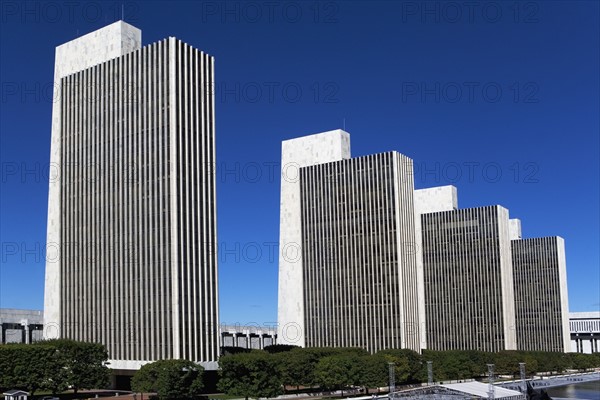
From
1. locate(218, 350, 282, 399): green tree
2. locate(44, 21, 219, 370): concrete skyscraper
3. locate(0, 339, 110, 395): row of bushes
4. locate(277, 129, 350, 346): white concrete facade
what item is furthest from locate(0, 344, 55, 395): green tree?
locate(277, 129, 350, 346): white concrete facade

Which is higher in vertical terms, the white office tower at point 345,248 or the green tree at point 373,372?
the white office tower at point 345,248

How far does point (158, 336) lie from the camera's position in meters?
122

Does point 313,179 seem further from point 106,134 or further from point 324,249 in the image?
point 106,134

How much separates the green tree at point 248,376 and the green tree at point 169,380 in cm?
459

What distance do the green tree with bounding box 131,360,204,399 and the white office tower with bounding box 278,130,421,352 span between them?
2596 inches

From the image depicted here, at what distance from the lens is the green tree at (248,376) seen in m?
110

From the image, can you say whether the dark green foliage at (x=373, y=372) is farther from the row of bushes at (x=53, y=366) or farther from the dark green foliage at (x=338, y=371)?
the row of bushes at (x=53, y=366)

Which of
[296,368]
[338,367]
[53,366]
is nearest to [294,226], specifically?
[296,368]

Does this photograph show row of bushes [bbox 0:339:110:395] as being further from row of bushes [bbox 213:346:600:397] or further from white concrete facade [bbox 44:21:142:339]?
white concrete facade [bbox 44:21:142:339]

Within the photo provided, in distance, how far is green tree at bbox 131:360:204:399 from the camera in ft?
352

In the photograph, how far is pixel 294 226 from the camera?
610ft

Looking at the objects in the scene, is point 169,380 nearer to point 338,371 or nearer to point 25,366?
point 25,366

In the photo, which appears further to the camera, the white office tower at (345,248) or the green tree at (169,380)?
the white office tower at (345,248)

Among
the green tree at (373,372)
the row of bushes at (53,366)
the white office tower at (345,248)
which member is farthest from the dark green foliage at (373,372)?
the row of bushes at (53,366)
